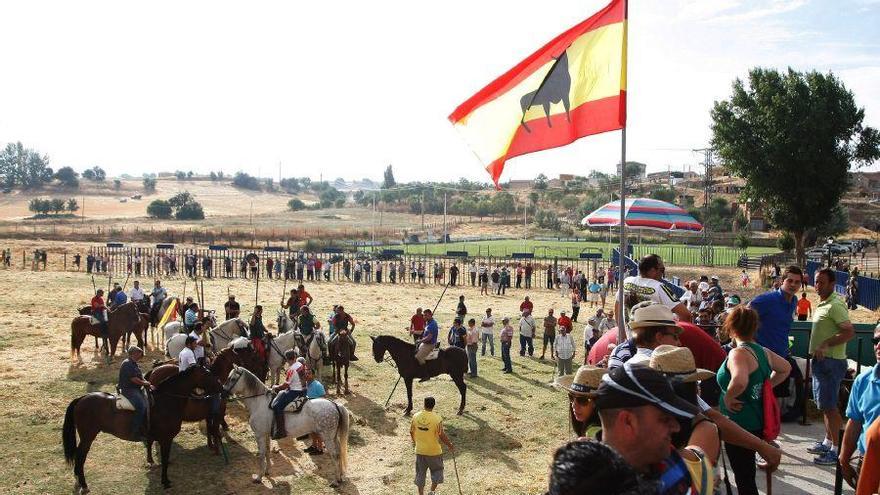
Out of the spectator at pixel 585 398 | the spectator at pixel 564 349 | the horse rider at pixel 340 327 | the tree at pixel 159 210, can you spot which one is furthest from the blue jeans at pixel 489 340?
the tree at pixel 159 210

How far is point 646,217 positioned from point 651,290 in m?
13.4

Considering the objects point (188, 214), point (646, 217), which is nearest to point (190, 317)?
point (646, 217)

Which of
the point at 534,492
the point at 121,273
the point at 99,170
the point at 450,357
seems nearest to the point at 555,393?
the point at 450,357

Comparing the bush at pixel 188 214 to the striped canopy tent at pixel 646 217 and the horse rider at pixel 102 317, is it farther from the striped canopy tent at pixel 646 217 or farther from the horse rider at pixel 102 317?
the striped canopy tent at pixel 646 217

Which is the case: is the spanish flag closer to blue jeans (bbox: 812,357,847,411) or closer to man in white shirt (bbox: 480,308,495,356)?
blue jeans (bbox: 812,357,847,411)

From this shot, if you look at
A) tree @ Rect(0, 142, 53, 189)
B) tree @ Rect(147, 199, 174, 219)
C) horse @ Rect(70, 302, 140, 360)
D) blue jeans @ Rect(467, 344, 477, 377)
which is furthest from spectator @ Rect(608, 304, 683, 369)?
tree @ Rect(0, 142, 53, 189)

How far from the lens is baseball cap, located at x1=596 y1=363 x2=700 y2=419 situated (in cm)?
277

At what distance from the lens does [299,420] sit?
11.6 meters

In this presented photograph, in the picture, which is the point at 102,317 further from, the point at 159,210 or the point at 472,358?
the point at 159,210

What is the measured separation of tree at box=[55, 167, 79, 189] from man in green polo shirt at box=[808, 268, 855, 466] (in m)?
163

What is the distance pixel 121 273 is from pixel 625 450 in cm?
4822

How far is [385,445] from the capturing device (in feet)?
42.9

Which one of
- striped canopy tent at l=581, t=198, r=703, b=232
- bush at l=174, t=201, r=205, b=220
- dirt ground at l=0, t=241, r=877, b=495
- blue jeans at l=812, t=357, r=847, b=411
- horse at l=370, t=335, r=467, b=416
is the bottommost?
dirt ground at l=0, t=241, r=877, b=495

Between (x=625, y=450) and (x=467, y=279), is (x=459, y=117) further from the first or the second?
(x=467, y=279)
